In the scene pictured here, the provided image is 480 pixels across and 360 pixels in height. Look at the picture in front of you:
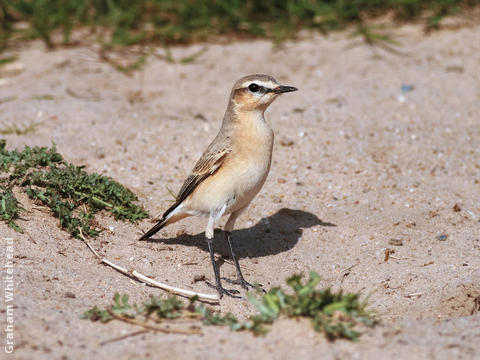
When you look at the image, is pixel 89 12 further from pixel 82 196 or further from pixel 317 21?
pixel 82 196

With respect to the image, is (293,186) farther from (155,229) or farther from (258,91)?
(155,229)

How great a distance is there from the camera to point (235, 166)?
5340 millimetres

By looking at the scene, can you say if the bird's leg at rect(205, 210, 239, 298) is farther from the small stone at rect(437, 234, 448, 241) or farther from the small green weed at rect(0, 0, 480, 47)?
the small green weed at rect(0, 0, 480, 47)

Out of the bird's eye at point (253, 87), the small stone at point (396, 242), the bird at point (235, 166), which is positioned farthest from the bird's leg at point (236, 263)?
the small stone at point (396, 242)

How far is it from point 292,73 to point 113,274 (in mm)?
5190

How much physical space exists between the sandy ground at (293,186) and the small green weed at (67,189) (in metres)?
→ 0.15

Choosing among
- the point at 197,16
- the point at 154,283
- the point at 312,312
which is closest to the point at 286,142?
the point at 154,283

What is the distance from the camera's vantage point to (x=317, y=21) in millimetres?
10523

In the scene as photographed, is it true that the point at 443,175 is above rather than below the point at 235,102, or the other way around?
below

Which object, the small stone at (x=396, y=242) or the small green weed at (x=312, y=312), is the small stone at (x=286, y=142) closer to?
the small stone at (x=396, y=242)

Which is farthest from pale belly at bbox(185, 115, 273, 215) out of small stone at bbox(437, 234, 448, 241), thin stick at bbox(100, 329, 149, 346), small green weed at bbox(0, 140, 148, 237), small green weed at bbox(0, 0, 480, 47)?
small green weed at bbox(0, 0, 480, 47)

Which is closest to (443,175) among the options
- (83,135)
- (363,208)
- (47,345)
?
(363,208)

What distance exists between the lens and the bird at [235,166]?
17.5ft

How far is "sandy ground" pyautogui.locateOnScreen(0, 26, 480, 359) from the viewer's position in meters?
3.88
